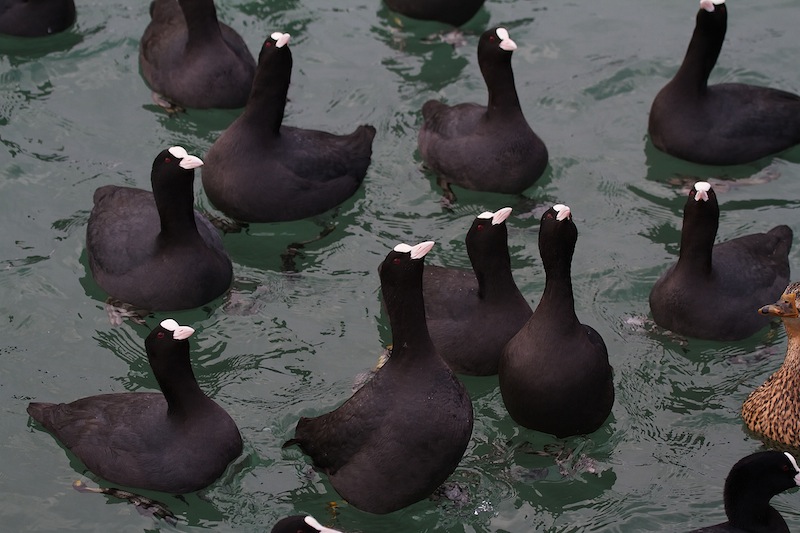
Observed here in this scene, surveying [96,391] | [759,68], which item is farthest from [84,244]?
[759,68]

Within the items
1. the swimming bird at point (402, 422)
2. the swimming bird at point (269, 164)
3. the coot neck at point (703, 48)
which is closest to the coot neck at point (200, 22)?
the swimming bird at point (269, 164)

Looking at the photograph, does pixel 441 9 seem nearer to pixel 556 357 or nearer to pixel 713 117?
pixel 713 117

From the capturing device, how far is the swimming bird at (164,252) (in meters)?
11.0

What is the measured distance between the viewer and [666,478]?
988cm

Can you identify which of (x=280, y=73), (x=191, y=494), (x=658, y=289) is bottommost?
(x=191, y=494)

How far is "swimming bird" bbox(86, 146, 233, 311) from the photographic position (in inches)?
432

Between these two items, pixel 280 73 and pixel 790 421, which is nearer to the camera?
pixel 790 421

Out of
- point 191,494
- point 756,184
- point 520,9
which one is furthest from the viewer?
point 520,9

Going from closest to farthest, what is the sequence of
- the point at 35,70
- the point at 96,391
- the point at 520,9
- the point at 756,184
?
the point at 96,391
the point at 756,184
the point at 35,70
the point at 520,9

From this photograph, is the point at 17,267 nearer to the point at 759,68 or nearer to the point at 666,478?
the point at 666,478

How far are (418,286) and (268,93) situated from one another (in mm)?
3484

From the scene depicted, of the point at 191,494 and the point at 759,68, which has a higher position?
the point at 759,68

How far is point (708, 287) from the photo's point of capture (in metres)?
10.9

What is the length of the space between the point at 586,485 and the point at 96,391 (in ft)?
12.8
